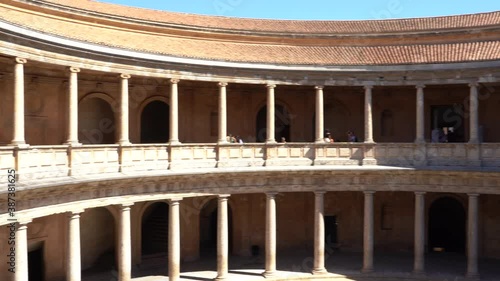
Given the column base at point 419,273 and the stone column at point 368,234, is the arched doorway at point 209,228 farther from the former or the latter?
the column base at point 419,273

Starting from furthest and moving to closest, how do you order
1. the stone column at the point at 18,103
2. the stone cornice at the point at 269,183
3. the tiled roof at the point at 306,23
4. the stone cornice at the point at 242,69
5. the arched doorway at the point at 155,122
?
the arched doorway at the point at 155,122 < the tiled roof at the point at 306,23 < the stone cornice at the point at 269,183 < the stone cornice at the point at 242,69 < the stone column at the point at 18,103

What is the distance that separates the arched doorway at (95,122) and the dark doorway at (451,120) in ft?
62.0

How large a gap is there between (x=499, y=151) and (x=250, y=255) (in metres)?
15.0

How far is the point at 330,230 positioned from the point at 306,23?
545 inches

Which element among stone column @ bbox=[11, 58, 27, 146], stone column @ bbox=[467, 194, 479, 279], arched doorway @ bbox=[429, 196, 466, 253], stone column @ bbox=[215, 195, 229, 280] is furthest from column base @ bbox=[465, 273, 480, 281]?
stone column @ bbox=[11, 58, 27, 146]

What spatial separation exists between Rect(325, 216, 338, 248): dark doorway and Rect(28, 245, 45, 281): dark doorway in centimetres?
1687

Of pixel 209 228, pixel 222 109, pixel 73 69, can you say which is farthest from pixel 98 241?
pixel 73 69

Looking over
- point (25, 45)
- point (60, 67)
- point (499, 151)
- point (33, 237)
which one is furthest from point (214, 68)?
point (499, 151)

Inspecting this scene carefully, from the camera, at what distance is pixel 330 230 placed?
3198 cm

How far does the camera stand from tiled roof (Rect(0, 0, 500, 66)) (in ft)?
81.7

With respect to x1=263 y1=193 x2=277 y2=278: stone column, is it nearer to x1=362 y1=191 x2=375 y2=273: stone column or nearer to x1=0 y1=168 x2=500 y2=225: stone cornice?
x1=0 y1=168 x2=500 y2=225: stone cornice

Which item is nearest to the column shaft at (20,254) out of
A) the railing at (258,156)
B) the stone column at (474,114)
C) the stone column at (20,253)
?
the stone column at (20,253)

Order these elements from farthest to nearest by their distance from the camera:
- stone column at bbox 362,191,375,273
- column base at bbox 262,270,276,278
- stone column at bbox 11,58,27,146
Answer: stone column at bbox 362,191,375,273 → column base at bbox 262,270,276,278 → stone column at bbox 11,58,27,146

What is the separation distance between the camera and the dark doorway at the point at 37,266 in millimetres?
23609
